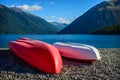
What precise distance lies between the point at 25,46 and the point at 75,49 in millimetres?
3712

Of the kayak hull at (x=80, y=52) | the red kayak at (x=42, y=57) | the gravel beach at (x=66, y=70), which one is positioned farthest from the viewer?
the kayak hull at (x=80, y=52)

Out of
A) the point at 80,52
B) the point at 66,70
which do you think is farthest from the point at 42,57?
the point at 80,52

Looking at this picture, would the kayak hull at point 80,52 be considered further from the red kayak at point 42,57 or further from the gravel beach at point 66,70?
the red kayak at point 42,57

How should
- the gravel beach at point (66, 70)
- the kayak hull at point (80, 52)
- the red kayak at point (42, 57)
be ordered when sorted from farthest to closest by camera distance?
the kayak hull at point (80, 52) < the red kayak at point (42, 57) < the gravel beach at point (66, 70)

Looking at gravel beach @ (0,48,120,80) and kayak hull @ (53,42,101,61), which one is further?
kayak hull @ (53,42,101,61)

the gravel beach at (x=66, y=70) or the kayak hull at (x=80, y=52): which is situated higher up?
the kayak hull at (x=80, y=52)

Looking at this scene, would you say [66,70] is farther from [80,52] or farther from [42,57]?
[80,52]

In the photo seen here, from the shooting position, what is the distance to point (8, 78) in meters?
12.4

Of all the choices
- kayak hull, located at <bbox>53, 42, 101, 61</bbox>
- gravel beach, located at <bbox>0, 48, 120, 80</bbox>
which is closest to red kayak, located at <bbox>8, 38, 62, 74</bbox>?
gravel beach, located at <bbox>0, 48, 120, 80</bbox>

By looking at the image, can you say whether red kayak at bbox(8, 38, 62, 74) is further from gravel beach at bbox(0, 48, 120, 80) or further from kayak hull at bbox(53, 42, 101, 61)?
kayak hull at bbox(53, 42, 101, 61)

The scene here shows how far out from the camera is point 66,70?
1482cm

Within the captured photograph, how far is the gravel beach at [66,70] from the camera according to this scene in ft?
42.4

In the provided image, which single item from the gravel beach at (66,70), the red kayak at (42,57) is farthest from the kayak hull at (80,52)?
the red kayak at (42,57)

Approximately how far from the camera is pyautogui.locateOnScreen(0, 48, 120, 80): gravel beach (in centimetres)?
1294
